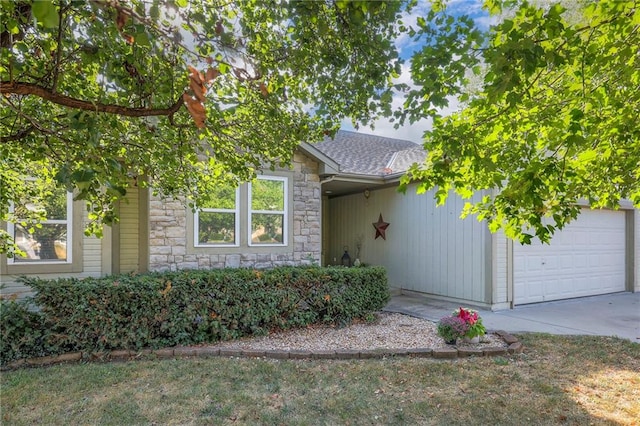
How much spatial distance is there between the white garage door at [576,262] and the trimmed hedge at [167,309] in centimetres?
467

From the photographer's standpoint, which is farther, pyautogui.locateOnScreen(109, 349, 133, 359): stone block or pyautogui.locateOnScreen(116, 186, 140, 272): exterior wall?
pyautogui.locateOnScreen(116, 186, 140, 272): exterior wall

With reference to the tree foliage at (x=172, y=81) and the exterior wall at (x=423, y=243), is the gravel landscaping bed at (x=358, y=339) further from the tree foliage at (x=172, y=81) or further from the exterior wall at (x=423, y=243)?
the tree foliage at (x=172, y=81)

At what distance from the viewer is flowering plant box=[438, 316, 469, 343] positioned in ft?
17.8

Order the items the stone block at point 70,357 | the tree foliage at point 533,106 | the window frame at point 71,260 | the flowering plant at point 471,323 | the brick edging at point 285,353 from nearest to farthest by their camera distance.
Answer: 1. the tree foliage at point 533,106
2. the stone block at point 70,357
3. the brick edging at point 285,353
4. the flowering plant at point 471,323
5. the window frame at point 71,260

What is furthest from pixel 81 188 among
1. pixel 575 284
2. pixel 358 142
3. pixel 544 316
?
pixel 358 142

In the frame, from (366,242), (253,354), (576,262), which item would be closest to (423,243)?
(366,242)

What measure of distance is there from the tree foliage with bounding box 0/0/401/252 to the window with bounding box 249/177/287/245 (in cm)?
→ 377

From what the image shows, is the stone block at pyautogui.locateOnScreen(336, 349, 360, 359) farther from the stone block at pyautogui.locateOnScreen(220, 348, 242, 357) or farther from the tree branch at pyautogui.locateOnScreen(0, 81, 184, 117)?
the tree branch at pyautogui.locateOnScreen(0, 81, 184, 117)

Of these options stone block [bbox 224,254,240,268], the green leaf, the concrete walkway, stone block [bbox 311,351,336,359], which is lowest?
the concrete walkway

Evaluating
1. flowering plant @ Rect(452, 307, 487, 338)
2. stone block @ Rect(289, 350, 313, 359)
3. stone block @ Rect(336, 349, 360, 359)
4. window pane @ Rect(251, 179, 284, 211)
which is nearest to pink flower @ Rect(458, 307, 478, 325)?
flowering plant @ Rect(452, 307, 487, 338)

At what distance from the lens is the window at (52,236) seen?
671cm

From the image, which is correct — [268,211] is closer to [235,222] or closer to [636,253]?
[235,222]

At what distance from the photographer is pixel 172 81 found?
3.36m

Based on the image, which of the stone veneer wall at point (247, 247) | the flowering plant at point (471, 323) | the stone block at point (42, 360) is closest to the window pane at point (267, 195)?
the stone veneer wall at point (247, 247)
